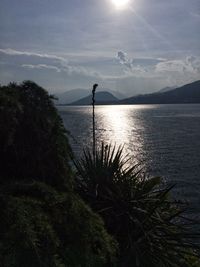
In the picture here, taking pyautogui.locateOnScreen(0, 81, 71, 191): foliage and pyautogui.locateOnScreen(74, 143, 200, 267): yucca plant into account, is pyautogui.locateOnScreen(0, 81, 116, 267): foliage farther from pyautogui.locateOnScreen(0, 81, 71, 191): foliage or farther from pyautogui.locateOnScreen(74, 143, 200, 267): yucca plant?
pyautogui.locateOnScreen(74, 143, 200, 267): yucca plant

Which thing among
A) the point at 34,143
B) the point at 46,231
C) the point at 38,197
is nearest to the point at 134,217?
the point at 34,143

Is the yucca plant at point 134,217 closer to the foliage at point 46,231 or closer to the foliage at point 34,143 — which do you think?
the foliage at point 46,231

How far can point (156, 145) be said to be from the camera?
67562mm

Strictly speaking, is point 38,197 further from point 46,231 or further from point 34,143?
point 34,143

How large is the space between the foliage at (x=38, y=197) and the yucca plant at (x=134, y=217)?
4.53 ft

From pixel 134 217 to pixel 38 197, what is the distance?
14.5 ft

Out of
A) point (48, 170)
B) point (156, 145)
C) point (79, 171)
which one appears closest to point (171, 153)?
point (156, 145)

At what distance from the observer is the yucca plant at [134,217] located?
909 centimetres

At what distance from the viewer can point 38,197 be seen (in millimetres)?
6387

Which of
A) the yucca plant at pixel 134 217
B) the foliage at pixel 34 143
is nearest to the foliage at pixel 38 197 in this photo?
the foliage at pixel 34 143

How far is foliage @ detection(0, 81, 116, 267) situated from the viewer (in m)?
5.38

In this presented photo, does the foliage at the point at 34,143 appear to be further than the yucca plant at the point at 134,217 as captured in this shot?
No

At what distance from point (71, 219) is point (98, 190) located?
170 inches

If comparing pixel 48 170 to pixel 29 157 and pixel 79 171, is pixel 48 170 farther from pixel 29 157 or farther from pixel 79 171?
pixel 79 171
